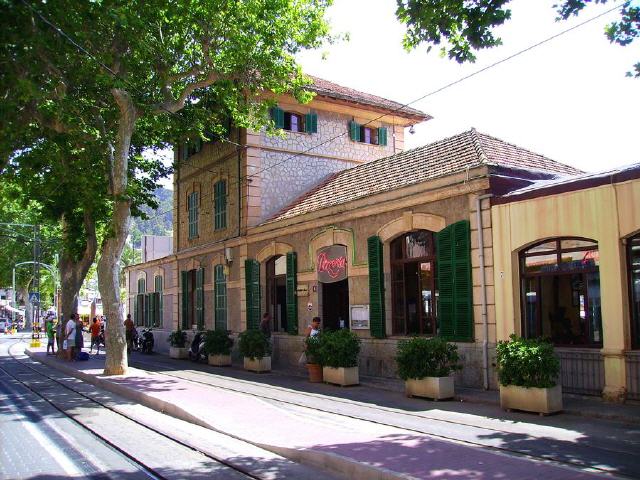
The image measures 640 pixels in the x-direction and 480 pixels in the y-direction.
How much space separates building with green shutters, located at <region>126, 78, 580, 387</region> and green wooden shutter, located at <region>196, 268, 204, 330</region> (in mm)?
42

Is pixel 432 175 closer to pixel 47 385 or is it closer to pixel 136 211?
pixel 47 385

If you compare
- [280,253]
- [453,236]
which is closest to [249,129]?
[280,253]

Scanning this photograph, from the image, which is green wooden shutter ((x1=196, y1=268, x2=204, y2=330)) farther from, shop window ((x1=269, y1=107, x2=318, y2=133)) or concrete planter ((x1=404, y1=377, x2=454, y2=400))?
concrete planter ((x1=404, y1=377, x2=454, y2=400))

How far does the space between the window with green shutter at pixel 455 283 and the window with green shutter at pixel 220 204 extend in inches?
459

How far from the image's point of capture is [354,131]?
78.0 feet

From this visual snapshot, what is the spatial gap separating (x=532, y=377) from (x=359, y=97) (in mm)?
15515

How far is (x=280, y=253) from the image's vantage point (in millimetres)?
20078

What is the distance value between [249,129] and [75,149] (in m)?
5.85

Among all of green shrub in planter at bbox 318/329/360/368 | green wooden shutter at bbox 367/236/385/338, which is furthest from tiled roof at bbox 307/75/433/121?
green shrub in planter at bbox 318/329/360/368

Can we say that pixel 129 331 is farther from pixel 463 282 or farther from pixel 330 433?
pixel 330 433

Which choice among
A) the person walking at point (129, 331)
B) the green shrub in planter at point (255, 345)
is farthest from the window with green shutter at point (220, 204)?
the person walking at point (129, 331)

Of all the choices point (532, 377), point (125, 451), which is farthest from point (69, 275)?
point (532, 377)

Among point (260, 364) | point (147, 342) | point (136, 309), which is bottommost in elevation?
point (260, 364)

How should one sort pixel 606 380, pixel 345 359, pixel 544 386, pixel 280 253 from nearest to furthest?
1. pixel 544 386
2. pixel 606 380
3. pixel 345 359
4. pixel 280 253
